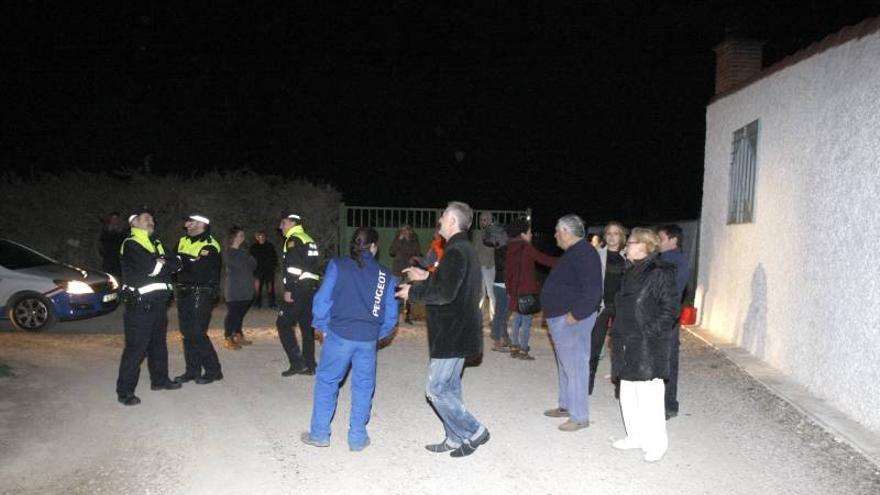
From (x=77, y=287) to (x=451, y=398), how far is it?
847 cm

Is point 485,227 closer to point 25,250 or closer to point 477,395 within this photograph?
point 477,395

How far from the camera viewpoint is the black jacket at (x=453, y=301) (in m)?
5.01

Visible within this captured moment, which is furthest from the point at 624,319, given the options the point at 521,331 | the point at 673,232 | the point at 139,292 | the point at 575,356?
the point at 139,292

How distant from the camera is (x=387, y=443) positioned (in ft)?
18.7

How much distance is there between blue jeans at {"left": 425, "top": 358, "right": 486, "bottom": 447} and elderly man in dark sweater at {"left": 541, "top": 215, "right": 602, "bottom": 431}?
3.62 feet

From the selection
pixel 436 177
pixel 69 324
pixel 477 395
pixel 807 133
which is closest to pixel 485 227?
pixel 477 395

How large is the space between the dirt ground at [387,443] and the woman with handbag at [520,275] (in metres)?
0.97

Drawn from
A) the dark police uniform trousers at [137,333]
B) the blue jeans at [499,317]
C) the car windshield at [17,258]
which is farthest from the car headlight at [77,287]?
the blue jeans at [499,317]

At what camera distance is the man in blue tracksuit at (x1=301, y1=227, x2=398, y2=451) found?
17.5 feet

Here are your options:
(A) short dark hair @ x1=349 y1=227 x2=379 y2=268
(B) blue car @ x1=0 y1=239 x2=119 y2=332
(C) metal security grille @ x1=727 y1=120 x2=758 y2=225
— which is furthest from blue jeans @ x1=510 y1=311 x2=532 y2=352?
(B) blue car @ x1=0 y1=239 x2=119 y2=332

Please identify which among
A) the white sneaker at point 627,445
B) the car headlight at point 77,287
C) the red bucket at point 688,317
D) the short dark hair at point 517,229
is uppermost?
the short dark hair at point 517,229

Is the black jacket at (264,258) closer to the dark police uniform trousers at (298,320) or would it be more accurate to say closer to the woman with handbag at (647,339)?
the dark police uniform trousers at (298,320)

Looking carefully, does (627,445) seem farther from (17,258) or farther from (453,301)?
(17,258)

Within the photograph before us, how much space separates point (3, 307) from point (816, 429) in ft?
37.3
